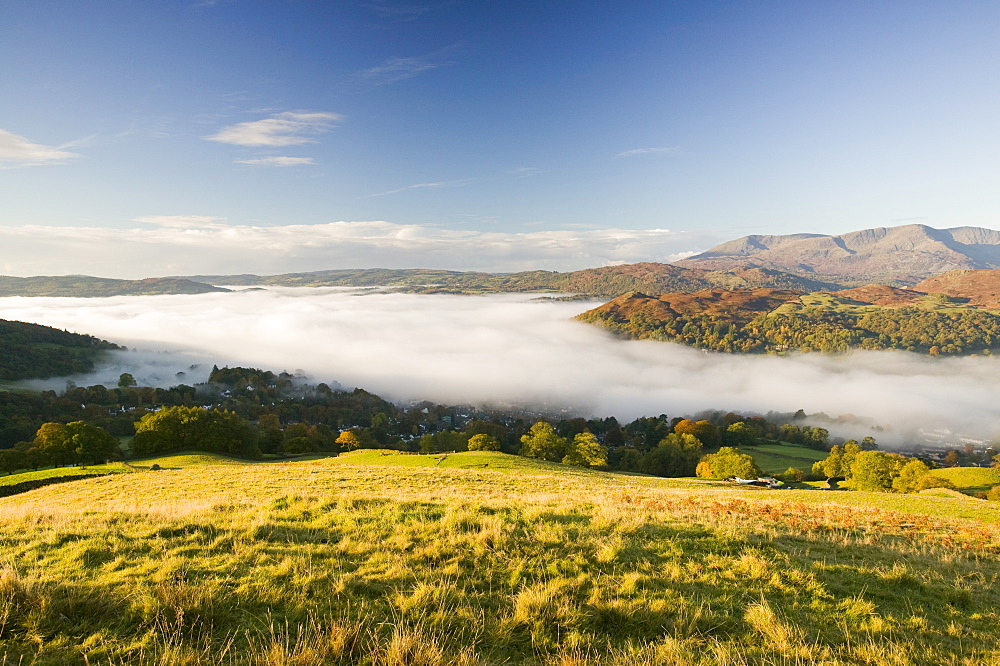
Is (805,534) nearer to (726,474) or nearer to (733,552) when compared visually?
(733,552)

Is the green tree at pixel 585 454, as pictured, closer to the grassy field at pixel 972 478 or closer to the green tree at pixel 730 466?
the green tree at pixel 730 466

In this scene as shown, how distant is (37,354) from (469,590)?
241 m

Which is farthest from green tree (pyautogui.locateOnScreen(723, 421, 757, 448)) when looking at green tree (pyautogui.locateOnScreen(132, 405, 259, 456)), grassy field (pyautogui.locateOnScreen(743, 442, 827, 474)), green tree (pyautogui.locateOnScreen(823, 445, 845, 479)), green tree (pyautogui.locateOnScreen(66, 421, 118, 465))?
green tree (pyautogui.locateOnScreen(66, 421, 118, 465))

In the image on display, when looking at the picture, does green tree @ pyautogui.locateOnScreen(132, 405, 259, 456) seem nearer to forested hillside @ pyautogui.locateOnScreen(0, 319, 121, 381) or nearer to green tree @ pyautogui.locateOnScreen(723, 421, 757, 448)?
green tree @ pyautogui.locateOnScreen(723, 421, 757, 448)

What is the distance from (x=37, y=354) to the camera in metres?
165

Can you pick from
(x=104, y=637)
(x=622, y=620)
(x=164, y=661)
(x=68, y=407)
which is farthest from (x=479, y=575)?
(x=68, y=407)

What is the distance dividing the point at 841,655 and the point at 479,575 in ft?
16.3

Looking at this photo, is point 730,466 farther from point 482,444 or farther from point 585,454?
point 482,444

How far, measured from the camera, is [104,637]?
4766mm

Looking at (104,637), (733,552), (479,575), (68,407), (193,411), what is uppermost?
(104,637)

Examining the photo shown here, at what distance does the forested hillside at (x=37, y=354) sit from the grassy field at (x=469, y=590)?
212m

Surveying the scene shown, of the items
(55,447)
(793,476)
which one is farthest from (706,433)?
(55,447)

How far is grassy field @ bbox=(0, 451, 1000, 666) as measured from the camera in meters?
4.87

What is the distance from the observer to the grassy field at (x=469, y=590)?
4.87m
